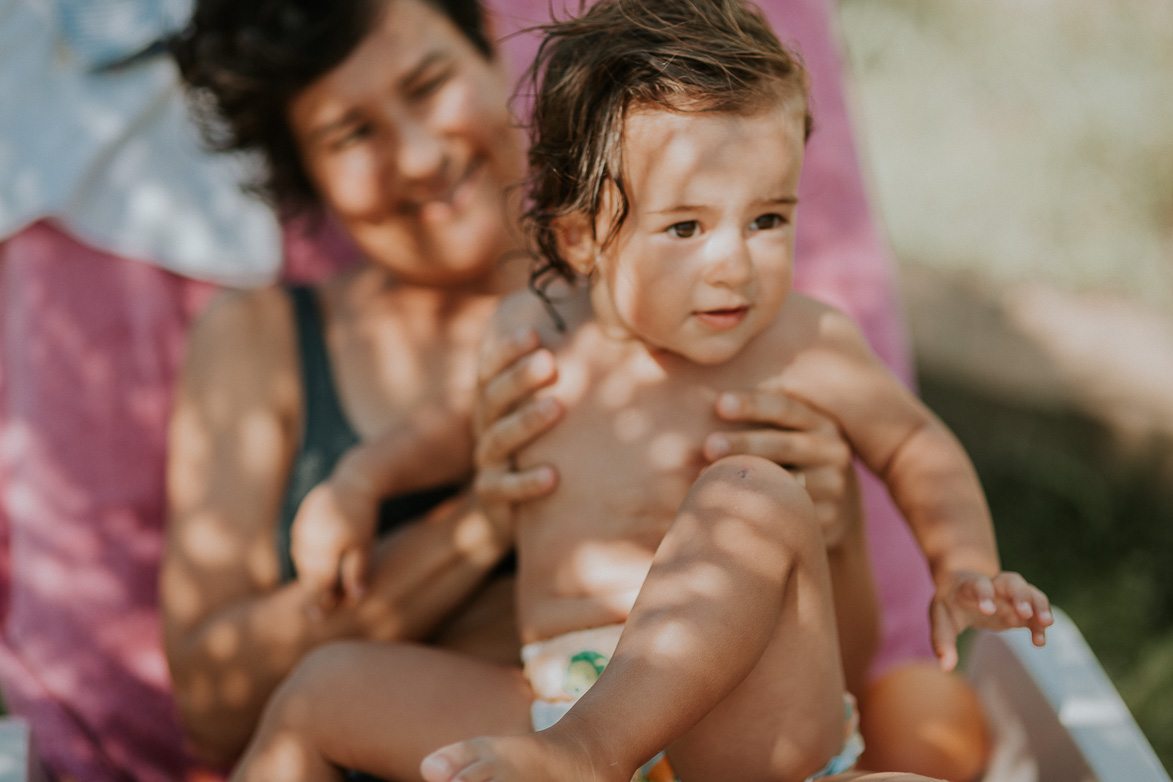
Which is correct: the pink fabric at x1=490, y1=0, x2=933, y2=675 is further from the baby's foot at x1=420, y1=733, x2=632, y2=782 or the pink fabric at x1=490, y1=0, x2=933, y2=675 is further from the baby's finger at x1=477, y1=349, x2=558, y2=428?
the baby's foot at x1=420, y1=733, x2=632, y2=782

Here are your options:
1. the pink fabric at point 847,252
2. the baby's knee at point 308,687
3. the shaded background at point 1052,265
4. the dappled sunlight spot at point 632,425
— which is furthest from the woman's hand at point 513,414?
the shaded background at point 1052,265

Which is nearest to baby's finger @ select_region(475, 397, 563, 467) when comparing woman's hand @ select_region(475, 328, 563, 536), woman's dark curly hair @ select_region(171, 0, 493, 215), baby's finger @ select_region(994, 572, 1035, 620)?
woman's hand @ select_region(475, 328, 563, 536)

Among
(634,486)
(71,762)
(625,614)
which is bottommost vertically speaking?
(71,762)

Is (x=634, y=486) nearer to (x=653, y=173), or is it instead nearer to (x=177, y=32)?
(x=653, y=173)

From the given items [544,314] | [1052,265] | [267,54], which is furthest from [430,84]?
[1052,265]

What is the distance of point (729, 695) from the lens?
143cm

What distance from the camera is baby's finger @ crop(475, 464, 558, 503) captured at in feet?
5.61

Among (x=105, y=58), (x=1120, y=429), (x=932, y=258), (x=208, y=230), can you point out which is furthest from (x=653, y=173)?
(x=932, y=258)

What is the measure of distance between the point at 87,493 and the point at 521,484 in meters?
1.33

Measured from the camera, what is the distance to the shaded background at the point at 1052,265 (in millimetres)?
3795

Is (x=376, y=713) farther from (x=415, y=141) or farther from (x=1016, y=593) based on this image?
(x=415, y=141)

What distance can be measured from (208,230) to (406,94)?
81cm

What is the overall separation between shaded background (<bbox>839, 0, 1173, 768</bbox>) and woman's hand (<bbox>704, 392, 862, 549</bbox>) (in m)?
1.93

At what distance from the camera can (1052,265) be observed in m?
4.70
